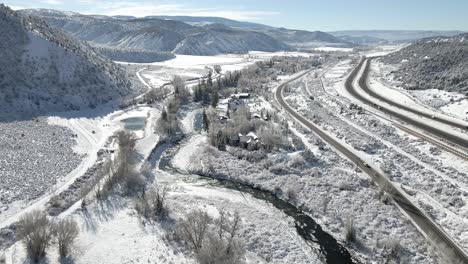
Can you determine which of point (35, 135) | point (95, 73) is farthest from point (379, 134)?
point (95, 73)

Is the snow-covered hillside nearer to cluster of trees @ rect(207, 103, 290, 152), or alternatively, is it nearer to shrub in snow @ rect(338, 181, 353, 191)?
cluster of trees @ rect(207, 103, 290, 152)

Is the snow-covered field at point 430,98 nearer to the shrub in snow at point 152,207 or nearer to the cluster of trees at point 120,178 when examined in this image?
the shrub in snow at point 152,207

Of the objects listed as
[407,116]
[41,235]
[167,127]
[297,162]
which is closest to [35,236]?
[41,235]

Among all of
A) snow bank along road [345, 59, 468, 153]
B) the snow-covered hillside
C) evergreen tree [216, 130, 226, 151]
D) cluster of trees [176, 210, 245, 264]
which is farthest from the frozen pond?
snow bank along road [345, 59, 468, 153]

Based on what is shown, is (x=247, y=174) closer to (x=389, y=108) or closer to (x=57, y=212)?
(x=57, y=212)

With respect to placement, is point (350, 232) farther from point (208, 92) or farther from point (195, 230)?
point (208, 92)

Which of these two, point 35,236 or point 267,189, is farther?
point 267,189
